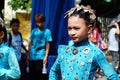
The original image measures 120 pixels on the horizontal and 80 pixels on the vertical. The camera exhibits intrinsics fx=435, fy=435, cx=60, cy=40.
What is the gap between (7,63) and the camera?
3.88 meters

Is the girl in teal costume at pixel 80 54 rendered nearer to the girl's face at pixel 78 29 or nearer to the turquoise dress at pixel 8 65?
the girl's face at pixel 78 29

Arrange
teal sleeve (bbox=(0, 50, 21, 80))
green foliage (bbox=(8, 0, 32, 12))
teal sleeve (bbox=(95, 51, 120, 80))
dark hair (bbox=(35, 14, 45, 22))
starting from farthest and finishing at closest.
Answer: green foliage (bbox=(8, 0, 32, 12)), dark hair (bbox=(35, 14, 45, 22)), teal sleeve (bbox=(0, 50, 21, 80)), teal sleeve (bbox=(95, 51, 120, 80))

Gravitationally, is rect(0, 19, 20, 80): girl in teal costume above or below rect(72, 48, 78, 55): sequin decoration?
below

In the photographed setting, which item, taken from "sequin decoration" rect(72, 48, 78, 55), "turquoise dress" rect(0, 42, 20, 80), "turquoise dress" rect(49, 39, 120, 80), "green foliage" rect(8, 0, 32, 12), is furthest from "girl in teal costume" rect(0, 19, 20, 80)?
"green foliage" rect(8, 0, 32, 12)

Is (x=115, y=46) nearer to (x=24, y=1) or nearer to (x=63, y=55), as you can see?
(x=24, y=1)

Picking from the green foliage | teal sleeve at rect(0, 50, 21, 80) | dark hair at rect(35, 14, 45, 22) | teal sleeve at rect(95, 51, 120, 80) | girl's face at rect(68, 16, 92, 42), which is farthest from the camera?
the green foliage

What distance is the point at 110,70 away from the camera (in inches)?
136

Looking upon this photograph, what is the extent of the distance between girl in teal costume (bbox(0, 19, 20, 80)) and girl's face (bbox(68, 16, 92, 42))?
0.60m

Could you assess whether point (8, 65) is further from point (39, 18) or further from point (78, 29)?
point (39, 18)

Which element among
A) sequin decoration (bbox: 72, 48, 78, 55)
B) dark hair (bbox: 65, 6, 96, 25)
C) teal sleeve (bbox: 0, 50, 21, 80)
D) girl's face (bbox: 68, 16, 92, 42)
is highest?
dark hair (bbox: 65, 6, 96, 25)

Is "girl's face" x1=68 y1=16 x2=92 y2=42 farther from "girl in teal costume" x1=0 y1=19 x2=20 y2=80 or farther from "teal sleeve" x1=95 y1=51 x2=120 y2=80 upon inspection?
"girl in teal costume" x1=0 y1=19 x2=20 y2=80

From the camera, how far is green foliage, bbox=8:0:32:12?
10573 millimetres

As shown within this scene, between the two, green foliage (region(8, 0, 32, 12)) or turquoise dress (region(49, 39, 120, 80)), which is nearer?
turquoise dress (region(49, 39, 120, 80))

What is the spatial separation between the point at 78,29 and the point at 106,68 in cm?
39
